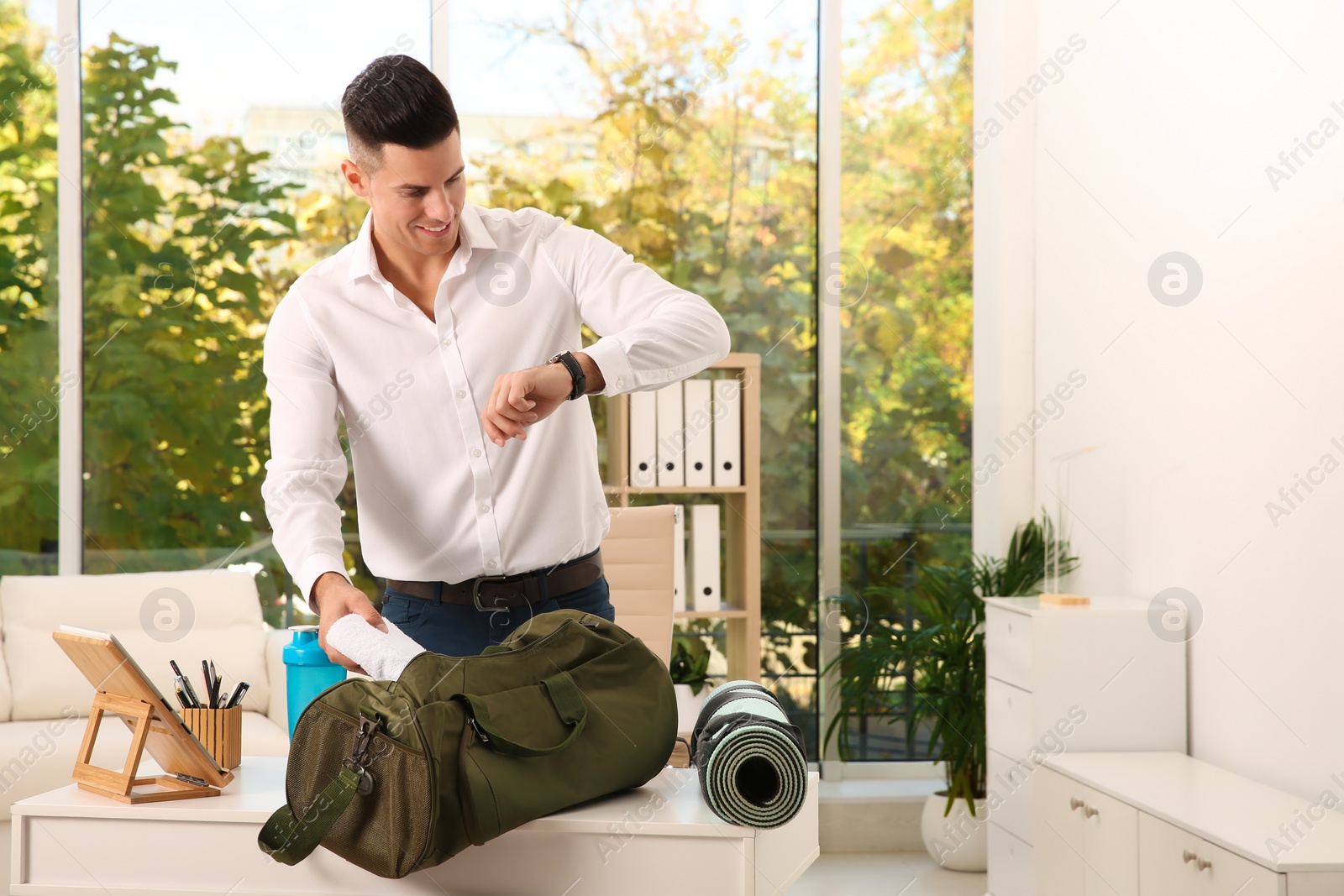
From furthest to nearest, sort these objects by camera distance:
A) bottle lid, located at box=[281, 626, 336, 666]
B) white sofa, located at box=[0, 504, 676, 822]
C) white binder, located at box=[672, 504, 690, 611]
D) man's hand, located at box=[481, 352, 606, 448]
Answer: white binder, located at box=[672, 504, 690, 611]
white sofa, located at box=[0, 504, 676, 822]
bottle lid, located at box=[281, 626, 336, 666]
man's hand, located at box=[481, 352, 606, 448]

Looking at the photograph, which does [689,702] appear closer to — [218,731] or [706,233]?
[706,233]

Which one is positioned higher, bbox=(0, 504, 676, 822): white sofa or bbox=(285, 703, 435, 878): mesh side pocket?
bbox=(285, 703, 435, 878): mesh side pocket

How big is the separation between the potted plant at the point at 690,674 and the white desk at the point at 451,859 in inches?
84.4

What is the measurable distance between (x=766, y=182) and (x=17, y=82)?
9.35 feet

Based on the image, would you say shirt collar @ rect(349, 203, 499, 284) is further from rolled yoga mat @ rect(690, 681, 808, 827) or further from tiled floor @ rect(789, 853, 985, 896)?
tiled floor @ rect(789, 853, 985, 896)

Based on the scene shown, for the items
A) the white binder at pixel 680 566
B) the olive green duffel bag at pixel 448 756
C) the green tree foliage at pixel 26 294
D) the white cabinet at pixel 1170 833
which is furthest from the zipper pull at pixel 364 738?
the green tree foliage at pixel 26 294

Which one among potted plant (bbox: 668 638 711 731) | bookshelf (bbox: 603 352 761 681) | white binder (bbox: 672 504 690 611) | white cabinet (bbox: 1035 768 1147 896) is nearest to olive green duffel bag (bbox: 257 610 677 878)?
white cabinet (bbox: 1035 768 1147 896)

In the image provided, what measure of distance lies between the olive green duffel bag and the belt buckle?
1.08 feet

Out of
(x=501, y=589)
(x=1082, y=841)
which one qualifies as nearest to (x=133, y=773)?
(x=501, y=589)

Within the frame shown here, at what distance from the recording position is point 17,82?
4062 millimetres

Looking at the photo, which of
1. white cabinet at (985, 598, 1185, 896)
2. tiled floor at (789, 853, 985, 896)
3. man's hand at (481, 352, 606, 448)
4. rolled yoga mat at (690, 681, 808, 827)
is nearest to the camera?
rolled yoga mat at (690, 681, 808, 827)

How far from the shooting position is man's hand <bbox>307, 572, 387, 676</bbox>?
1339 millimetres

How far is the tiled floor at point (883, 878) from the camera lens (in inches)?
135

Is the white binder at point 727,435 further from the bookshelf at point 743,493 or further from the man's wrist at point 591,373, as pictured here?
the man's wrist at point 591,373
